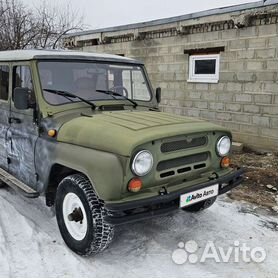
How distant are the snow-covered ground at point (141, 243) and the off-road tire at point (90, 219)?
157 millimetres

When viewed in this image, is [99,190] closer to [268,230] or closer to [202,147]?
[202,147]

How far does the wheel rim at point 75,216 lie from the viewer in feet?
10.5

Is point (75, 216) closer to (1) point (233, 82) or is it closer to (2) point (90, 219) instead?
(2) point (90, 219)

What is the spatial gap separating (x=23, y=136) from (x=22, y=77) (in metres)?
0.69

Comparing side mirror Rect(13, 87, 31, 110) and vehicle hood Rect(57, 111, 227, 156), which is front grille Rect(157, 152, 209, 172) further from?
side mirror Rect(13, 87, 31, 110)

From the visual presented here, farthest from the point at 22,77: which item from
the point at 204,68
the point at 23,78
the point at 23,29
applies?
the point at 23,29

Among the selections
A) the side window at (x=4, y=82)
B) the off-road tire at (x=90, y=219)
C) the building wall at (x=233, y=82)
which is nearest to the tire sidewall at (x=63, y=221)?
the off-road tire at (x=90, y=219)

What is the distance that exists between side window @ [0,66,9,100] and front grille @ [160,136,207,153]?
233 centimetres

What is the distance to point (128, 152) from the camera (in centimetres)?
278

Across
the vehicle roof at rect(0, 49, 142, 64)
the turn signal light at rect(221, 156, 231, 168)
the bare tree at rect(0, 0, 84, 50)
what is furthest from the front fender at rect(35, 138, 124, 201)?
the bare tree at rect(0, 0, 84, 50)

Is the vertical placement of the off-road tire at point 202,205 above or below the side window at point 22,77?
below

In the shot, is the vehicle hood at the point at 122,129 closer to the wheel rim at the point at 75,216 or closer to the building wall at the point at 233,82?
the wheel rim at the point at 75,216

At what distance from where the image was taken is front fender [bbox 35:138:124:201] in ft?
9.20

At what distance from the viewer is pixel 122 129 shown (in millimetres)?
3035
